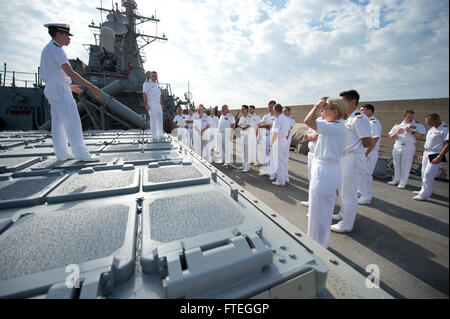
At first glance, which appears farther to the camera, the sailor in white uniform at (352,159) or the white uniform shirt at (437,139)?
the white uniform shirt at (437,139)

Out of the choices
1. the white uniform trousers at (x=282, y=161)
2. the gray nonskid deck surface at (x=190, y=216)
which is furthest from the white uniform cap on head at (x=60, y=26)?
the white uniform trousers at (x=282, y=161)

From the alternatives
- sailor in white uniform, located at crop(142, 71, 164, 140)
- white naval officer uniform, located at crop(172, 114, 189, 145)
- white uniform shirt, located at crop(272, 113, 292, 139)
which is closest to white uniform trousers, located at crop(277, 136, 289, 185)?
white uniform shirt, located at crop(272, 113, 292, 139)

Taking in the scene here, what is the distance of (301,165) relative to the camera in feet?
22.9

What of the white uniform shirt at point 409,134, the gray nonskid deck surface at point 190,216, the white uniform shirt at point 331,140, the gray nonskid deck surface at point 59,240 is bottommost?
the gray nonskid deck surface at point 59,240

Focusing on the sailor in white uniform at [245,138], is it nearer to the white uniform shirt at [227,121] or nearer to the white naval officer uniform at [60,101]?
the white uniform shirt at [227,121]

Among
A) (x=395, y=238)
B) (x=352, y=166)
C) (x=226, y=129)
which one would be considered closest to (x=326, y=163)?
(x=352, y=166)

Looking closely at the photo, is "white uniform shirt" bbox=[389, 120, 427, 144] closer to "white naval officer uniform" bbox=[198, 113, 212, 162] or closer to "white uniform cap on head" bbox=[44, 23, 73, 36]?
"white naval officer uniform" bbox=[198, 113, 212, 162]

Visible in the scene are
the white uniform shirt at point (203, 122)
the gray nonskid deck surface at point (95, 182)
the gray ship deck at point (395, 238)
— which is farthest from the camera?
the white uniform shirt at point (203, 122)

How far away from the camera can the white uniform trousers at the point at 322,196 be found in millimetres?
2098

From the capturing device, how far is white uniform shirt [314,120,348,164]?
6.59 feet

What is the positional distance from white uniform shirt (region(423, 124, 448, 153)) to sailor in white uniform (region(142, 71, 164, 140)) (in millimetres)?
6233

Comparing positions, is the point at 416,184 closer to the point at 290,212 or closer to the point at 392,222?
the point at 392,222
